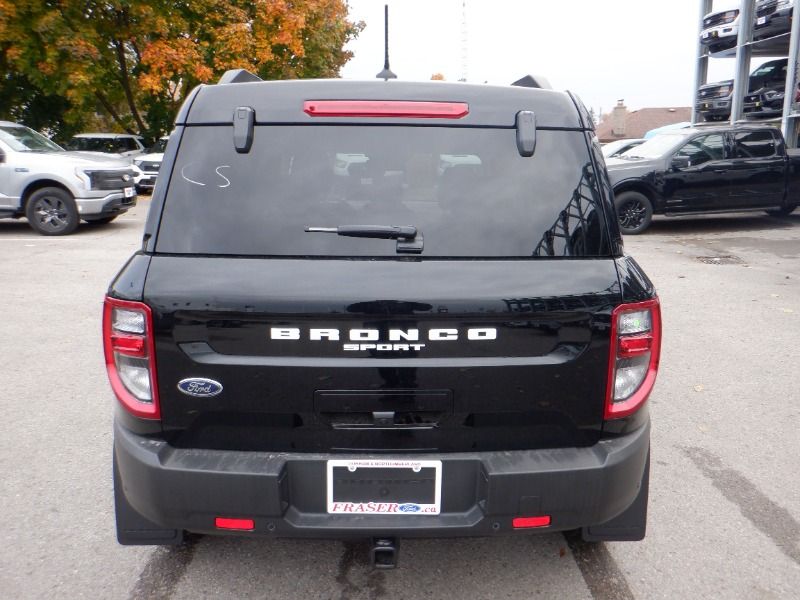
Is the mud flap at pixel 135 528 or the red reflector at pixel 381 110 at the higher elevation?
the red reflector at pixel 381 110

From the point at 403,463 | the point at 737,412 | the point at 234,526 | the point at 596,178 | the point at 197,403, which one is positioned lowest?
the point at 737,412

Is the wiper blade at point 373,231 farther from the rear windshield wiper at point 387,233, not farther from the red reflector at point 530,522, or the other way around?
the red reflector at point 530,522

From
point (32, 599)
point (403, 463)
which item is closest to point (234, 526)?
point (403, 463)

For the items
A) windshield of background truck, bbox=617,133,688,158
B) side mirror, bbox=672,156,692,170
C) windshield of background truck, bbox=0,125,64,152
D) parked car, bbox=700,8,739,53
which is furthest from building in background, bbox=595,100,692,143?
windshield of background truck, bbox=0,125,64,152

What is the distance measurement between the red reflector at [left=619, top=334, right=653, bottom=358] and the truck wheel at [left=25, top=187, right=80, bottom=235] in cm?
1200

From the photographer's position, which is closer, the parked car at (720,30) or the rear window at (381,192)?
the rear window at (381,192)

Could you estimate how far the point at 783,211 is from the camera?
48.3 ft

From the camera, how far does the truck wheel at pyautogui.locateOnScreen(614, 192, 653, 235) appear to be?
514 inches

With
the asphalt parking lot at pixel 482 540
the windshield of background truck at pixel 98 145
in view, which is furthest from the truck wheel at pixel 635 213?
the windshield of background truck at pixel 98 145

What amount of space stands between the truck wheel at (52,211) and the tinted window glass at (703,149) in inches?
437

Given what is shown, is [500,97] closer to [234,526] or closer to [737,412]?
[234,526]

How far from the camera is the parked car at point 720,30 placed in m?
18.0

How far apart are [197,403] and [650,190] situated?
1221cm

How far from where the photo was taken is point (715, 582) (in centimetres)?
280
